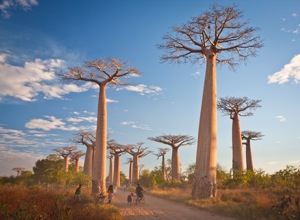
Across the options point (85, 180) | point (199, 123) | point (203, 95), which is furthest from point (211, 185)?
point (85, 180)

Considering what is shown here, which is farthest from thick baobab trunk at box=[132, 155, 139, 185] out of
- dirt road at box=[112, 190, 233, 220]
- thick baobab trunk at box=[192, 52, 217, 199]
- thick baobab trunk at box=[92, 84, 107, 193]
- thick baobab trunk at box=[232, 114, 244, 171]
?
dirt road at box=[112, 190, 233, 220]

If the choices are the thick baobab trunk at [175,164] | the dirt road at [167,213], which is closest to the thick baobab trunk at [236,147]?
the thick baobab trunk at [175,164]

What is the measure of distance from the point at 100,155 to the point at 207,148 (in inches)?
253

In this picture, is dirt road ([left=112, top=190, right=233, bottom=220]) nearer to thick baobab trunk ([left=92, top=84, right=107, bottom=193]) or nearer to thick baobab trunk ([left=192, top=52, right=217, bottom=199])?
thick baobab trunk ([left=192, top=52, right=217, bottom=199])

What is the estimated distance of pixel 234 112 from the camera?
24.3 metres

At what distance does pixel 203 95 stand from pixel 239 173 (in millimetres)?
6027

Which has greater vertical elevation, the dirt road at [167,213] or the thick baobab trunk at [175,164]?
the thick baobab trunk at [175,164]

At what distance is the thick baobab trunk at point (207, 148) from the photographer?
40.9 ft

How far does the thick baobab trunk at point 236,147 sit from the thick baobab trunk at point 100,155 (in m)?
12.2

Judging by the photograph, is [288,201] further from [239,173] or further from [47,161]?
[47,161]

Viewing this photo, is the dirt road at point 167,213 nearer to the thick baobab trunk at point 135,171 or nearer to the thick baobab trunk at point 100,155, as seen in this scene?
the thick baobab trunk at point 100,155

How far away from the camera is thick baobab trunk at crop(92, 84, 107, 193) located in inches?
594

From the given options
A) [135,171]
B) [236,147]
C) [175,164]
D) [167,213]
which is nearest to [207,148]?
[167,213]

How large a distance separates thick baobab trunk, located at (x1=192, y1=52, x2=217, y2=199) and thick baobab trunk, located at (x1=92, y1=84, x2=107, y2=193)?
5.51 m
